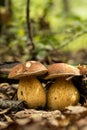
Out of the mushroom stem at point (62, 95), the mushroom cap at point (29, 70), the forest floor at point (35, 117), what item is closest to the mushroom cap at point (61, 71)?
the mushroom cap at point (29, 70)

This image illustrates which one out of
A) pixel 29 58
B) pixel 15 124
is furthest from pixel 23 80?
pixel 29 58

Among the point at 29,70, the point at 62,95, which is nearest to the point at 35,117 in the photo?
the point at 29,70

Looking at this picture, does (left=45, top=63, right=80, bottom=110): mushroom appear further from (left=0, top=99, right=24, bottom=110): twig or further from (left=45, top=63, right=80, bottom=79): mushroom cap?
(left=0, top=99, right=24, bottom=110): twig

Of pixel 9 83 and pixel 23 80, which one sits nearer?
pixel 23 80

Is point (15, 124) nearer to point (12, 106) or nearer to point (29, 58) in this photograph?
point (12, 106)

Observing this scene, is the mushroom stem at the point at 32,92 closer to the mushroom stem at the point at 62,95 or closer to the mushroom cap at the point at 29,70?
the mushroom stem at the point at 62,95

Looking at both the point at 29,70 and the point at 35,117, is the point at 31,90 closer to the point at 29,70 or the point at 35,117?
the point at 29,70
